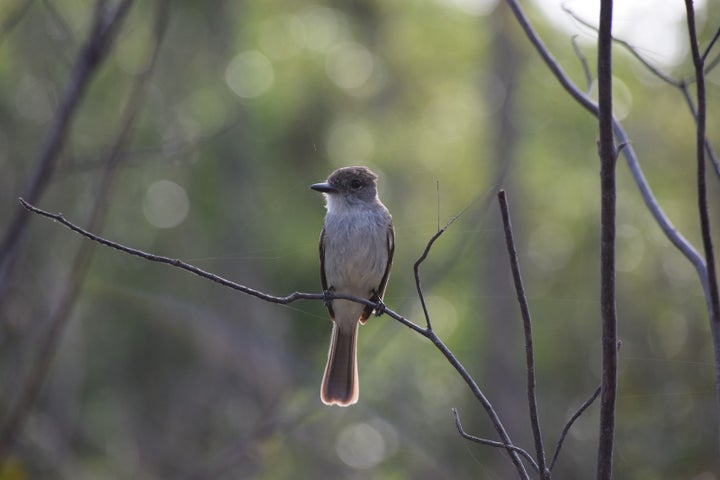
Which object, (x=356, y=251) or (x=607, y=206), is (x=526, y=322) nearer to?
(x=607, y=206)

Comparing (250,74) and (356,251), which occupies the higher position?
(250,74)

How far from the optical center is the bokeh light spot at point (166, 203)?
1103 centimetres

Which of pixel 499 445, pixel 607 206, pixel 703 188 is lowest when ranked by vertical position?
pixel 499 445

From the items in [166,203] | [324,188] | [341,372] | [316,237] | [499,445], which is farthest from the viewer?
[166,203]

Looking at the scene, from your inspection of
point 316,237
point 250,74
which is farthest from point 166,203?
point 316,237

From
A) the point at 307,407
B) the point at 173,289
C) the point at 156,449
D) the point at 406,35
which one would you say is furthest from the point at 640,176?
the point at 406,35

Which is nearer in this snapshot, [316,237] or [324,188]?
[324,188]

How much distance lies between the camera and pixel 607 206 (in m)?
1.92

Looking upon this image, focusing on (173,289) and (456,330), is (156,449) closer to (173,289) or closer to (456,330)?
(173,289)

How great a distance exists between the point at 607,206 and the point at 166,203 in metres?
9.82

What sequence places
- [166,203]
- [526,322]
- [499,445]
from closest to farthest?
[526,322], [499,445], [166,203]

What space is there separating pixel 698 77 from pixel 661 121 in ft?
27.7

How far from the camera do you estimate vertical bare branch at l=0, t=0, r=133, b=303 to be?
3.46m

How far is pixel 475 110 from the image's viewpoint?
40.8 ft
